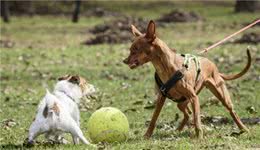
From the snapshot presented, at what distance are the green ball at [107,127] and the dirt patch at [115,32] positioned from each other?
54.4 feet

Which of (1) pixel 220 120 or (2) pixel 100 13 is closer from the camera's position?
(1) pixel 220 120

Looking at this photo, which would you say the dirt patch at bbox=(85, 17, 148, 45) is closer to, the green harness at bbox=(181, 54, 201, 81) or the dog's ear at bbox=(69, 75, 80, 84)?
the dog's ear at bbox=(69, 75, 80, 84)

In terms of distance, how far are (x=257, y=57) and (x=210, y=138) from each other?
36.1 ft

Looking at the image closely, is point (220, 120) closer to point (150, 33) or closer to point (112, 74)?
point (150, 33)

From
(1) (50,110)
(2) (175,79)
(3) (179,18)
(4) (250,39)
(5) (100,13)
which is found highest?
(2) (175,79)

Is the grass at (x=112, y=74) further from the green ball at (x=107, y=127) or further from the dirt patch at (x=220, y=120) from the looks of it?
the dirt patch at (x=220, y=120)

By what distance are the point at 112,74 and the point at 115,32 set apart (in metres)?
8.75

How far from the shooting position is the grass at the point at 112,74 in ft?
29.9

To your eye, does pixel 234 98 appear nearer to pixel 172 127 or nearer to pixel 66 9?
pixel 172 127

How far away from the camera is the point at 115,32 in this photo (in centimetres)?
2622

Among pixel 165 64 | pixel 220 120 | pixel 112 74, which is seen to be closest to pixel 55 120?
pixel 165 64

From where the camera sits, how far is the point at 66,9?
42.4 meters

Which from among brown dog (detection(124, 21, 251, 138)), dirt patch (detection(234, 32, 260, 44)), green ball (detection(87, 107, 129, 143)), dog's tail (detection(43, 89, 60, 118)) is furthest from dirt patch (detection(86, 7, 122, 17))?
dog's tail (detection(43, 89, 60, 118))

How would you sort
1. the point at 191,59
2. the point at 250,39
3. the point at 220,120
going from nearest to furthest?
1. the point at 191,59
2. the point at 220,120
3. the point at 250,39
